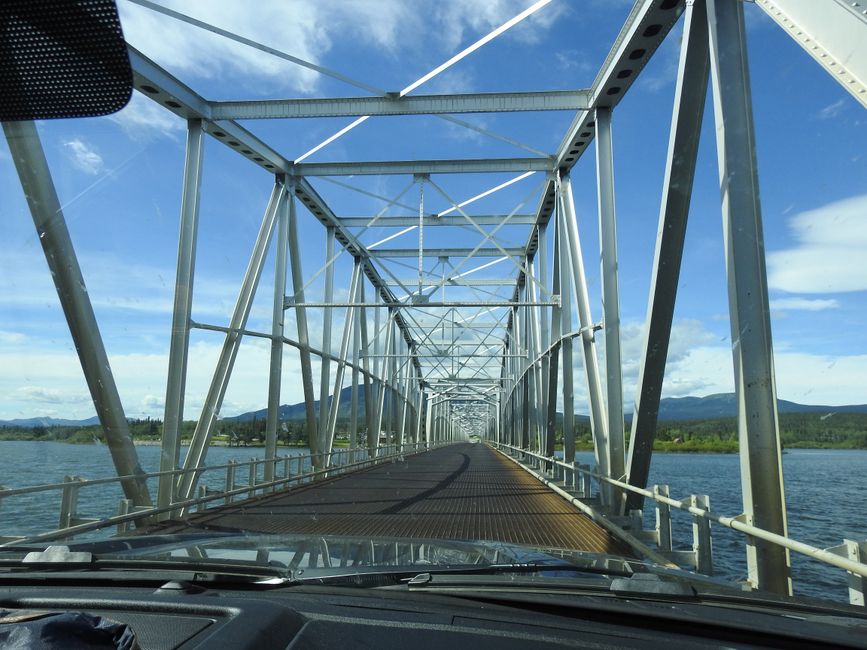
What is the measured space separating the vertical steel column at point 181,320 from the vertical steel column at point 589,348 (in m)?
7.17

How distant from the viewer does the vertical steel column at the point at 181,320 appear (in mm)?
11953

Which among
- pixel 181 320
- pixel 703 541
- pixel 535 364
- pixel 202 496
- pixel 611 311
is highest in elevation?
pixel 535 364

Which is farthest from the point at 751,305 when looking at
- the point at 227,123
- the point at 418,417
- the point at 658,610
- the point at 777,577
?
the point at 418,417

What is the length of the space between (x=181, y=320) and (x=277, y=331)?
4961 mm

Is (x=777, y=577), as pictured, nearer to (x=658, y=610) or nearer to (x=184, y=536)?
(x=658, y=610)

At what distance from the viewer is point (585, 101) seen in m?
12.5

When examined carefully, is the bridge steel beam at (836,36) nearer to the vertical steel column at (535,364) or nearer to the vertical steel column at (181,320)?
the vertical steel column at (181,320)

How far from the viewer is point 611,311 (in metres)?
11.6

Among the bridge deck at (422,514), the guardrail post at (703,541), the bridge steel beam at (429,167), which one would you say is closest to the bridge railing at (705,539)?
the guardrail post at (703,541)

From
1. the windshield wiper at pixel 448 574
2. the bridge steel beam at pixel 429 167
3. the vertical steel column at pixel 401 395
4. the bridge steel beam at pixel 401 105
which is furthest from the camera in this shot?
the vertical steel column at pixel 401 395

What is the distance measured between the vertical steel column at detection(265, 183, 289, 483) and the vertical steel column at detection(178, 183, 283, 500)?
4.76 ft

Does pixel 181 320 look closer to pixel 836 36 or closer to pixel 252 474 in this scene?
pixel 252 474

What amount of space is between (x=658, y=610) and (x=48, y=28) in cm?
287

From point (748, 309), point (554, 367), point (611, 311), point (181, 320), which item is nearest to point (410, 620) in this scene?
point (748, 309)
